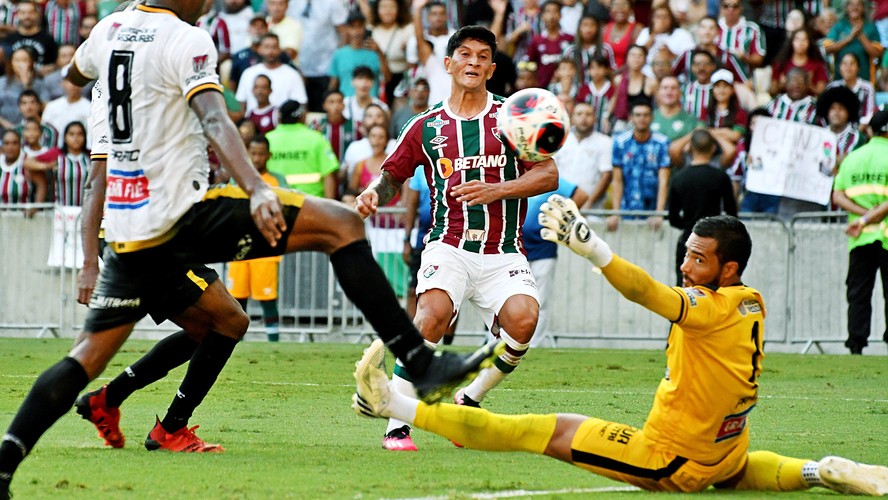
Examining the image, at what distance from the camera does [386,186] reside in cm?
865

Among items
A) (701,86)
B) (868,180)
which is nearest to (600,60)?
(701,86)

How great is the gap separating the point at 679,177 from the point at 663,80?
8.98 feet

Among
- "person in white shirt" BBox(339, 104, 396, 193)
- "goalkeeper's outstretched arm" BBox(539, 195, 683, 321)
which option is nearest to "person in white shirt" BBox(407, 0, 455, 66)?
"person in white shirt" BBox(339, 104, 396, 193)

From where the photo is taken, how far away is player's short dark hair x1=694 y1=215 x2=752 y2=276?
6.32 m

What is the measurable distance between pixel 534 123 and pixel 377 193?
110cm

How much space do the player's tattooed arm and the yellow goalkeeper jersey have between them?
231cm

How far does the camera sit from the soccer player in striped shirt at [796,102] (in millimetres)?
17156

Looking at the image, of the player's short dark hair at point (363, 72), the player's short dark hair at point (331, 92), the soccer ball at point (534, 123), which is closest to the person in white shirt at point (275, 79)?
the player's short dark hair at point (331, 92)

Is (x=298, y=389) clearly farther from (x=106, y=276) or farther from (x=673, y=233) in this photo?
(x=673, y=233)

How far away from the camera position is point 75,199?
60.3 feet

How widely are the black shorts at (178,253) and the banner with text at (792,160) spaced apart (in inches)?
439

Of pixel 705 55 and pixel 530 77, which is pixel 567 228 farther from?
pixel 530 77

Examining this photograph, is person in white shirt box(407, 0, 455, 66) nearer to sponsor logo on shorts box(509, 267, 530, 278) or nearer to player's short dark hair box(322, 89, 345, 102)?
player's short dark hair box(322, 89, 345, 102)

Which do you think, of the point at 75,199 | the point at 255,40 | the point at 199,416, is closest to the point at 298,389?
the point at 199,416
